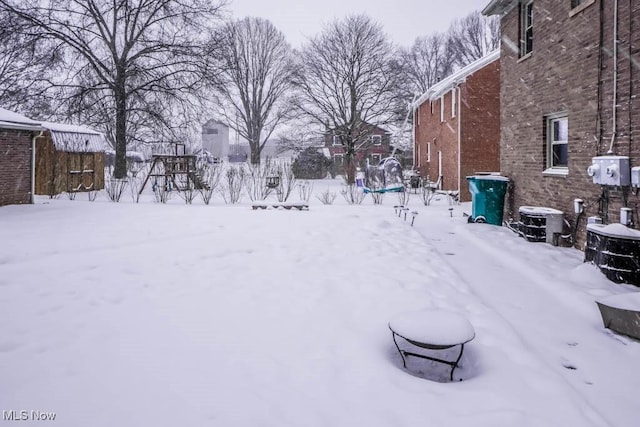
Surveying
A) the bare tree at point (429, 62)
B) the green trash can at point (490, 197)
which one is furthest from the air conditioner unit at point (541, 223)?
the bare tree at point (429, 62)

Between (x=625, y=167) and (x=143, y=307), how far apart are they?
22.2 feet

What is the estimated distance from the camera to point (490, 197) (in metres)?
10.7

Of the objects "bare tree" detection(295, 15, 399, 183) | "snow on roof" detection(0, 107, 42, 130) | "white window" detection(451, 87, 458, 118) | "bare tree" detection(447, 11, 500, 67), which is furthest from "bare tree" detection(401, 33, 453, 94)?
"snow on roof" detection(0, 107, 42, 130)

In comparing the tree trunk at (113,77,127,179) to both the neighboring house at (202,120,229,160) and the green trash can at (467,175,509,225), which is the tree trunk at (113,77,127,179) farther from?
the neighboring house at (202,120,229,160)

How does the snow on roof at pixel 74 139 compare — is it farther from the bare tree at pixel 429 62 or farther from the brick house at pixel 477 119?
the bare tree at pixel 429 62

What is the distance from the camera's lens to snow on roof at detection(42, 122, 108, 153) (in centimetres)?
1895

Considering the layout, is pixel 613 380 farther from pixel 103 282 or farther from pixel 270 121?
pixel 270 121

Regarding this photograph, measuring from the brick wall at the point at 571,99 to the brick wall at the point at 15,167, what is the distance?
1416cm

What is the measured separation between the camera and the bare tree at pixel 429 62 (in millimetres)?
43969

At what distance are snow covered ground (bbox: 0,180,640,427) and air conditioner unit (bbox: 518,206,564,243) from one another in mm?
590

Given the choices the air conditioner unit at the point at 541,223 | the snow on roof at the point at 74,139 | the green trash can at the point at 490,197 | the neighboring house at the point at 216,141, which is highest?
the neighboring house at the point at 216,141

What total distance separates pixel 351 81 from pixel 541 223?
77.5 feet

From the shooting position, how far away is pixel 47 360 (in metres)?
3.42

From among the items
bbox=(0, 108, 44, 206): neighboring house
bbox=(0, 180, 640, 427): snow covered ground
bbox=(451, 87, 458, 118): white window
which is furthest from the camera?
bbox=(451, 87, 458, 118): white window
